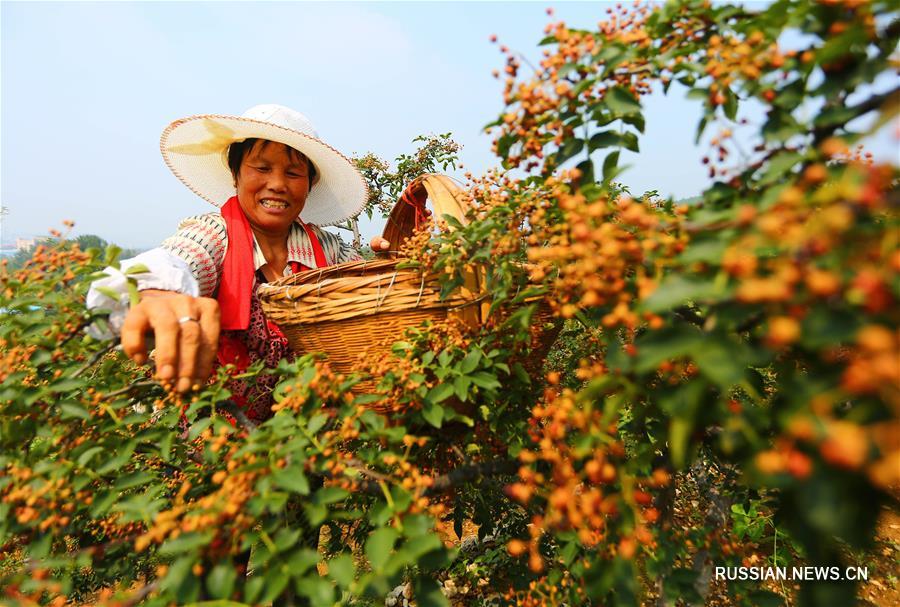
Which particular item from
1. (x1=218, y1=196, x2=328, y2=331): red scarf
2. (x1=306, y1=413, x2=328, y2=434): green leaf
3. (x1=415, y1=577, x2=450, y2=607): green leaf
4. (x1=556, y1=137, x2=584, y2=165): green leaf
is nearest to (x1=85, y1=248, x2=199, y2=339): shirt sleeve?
(x1=218, y1=196, x2=328, y2=331): red scarf

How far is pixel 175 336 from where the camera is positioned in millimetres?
1159

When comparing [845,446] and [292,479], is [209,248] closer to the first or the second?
[292,479]

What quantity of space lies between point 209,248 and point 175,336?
960mm

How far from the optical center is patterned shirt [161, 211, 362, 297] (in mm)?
1888

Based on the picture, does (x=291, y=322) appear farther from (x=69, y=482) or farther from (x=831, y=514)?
(x=831, y=514)

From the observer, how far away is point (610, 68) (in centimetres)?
79

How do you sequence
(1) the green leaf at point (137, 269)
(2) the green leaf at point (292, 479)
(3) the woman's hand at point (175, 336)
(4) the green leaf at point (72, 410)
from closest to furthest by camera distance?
1. (2) the green leaf at point (292, 479)
2. (4) the green leaf at point (72, 410)
3. (3) the woman's hand at point (175, 336)
4. (1) the green leaf at point (137, 269)

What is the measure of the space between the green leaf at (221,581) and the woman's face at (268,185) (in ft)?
5.92

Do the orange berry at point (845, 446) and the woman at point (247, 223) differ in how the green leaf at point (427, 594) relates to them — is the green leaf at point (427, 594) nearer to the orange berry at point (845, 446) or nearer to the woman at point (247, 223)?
the orange berry at point (845, 446)

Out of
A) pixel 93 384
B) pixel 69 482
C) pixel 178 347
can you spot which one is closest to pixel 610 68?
pixel 178 347

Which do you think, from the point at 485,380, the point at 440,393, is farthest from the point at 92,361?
the point at 485,380

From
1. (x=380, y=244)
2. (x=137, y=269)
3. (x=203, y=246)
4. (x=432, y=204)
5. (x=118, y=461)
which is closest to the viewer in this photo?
(x=118, y=461)

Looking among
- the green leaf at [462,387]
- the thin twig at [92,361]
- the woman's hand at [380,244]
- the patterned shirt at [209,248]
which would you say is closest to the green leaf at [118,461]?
the thin twig at [92,361]

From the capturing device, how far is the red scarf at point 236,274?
192 cm
